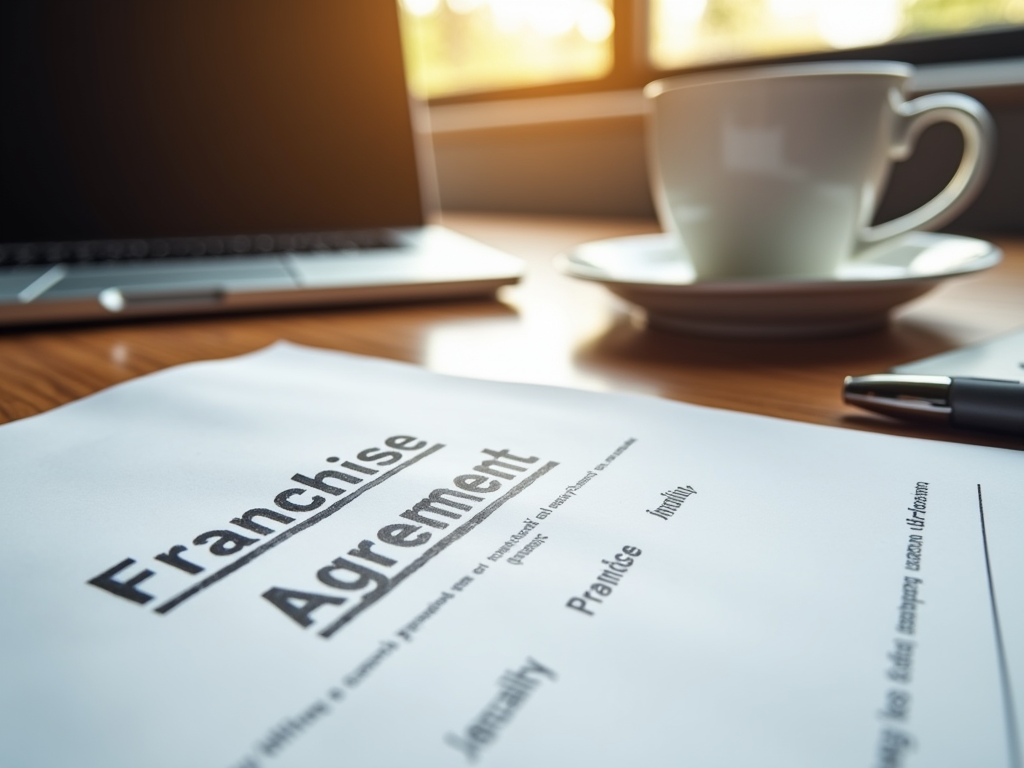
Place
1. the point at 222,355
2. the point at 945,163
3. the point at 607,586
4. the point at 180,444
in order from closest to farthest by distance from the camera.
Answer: the point at 607,586 → the point at 180,444 → the point at 222,355 → the point at 945,163

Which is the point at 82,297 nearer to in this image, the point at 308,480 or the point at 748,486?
the point at 308,480

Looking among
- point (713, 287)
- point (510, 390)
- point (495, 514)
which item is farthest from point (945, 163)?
point (495, 514)

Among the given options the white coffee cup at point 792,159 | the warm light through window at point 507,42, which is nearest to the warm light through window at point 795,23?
the warm light through window at point 507,42

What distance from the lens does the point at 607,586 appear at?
198mm

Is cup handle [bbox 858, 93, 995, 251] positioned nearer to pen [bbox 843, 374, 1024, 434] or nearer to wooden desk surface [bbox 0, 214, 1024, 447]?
wooden desk surface [bbox 0, 214, 1024, 447]

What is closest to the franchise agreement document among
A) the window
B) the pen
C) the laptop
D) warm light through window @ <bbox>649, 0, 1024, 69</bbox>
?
the pen

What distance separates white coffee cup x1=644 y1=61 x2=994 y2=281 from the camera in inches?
16.8

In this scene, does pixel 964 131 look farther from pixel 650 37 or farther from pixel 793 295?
pixel 650 37

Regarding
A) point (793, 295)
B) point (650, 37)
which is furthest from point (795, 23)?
point (793, 295)

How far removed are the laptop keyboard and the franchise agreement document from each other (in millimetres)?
379

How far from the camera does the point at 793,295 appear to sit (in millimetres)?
390

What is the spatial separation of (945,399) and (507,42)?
1431 mm

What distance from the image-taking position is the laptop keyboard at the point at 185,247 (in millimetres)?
644

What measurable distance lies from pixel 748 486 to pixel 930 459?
74 millimetres
